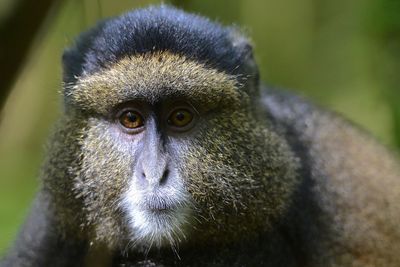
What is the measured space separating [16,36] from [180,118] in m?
1.02

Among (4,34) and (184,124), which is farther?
(184,124)

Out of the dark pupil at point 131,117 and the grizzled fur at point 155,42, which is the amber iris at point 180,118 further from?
the grizzled fur at point 155,42

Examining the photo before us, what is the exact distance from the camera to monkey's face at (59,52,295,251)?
13.6ft

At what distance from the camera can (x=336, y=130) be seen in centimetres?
534

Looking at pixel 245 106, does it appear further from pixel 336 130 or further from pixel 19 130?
pixel 19 130

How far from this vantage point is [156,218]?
13.5 feet

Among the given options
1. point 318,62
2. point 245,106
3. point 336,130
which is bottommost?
point 245,106

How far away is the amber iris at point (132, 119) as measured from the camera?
4.28m

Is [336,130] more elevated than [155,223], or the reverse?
[336,130]

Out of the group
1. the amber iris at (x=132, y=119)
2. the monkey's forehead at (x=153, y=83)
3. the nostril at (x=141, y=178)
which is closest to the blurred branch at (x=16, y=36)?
the monkey's forehead at (x=153, y=83)

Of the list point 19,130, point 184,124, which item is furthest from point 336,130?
point 19,130

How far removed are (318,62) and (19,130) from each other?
3.88m

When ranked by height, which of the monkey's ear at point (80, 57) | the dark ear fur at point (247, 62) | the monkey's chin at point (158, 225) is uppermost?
the dark ear fur at point (247, 62)

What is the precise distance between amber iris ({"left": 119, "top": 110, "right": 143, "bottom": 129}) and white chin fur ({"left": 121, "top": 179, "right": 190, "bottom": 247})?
35 cm
